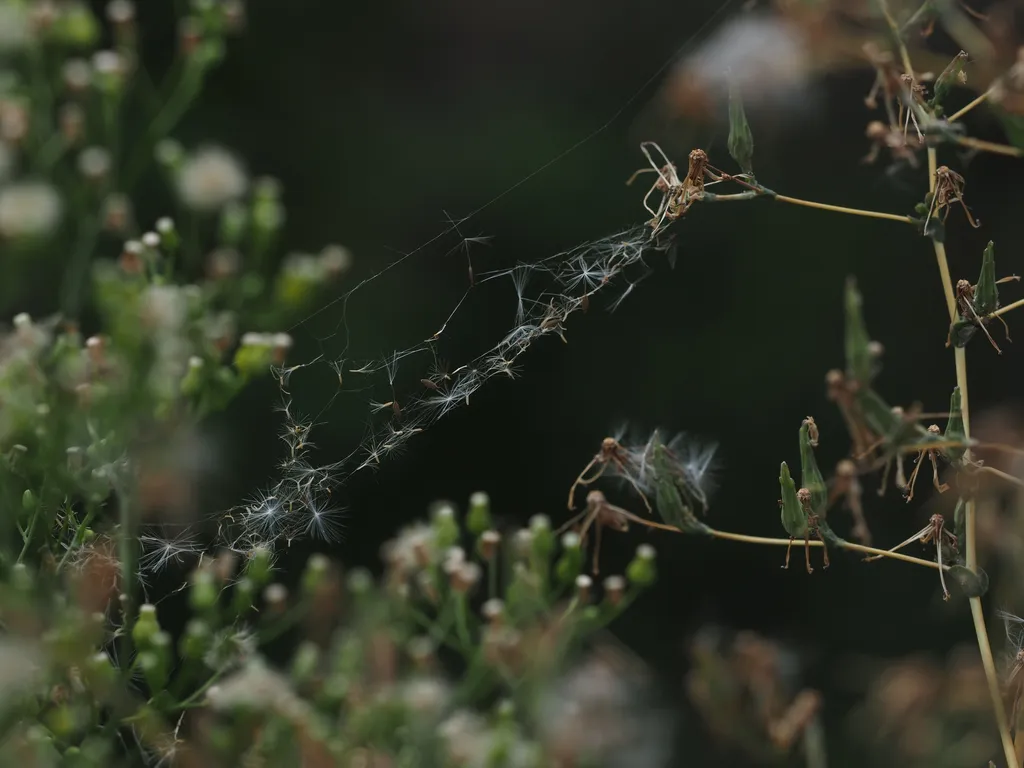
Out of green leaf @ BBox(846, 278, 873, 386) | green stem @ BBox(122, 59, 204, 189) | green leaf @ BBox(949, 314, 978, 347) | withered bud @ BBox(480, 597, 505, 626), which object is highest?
green stem @ BBox(122, 59, 204, 189)

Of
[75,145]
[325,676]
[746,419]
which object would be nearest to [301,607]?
[325,676]

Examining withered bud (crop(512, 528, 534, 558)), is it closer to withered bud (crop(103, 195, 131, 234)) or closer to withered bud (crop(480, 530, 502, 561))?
withered bud (crop(480, 530, 502, 561))

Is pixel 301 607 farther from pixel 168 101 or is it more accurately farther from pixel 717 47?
pixel 717 47

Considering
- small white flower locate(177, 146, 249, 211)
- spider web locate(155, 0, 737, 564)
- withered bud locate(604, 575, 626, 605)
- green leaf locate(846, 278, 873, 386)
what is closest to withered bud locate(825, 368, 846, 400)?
green leaf locate(846, 278, 873, 386)

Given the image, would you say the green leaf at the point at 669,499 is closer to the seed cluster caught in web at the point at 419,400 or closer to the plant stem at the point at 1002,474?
the plant stem at the point at 1002,474

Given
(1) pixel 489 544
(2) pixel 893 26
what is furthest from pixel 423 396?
(2) pixel 893 26

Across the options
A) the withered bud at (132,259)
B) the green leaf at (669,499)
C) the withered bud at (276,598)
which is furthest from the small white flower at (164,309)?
the green leaf at (669,499)
